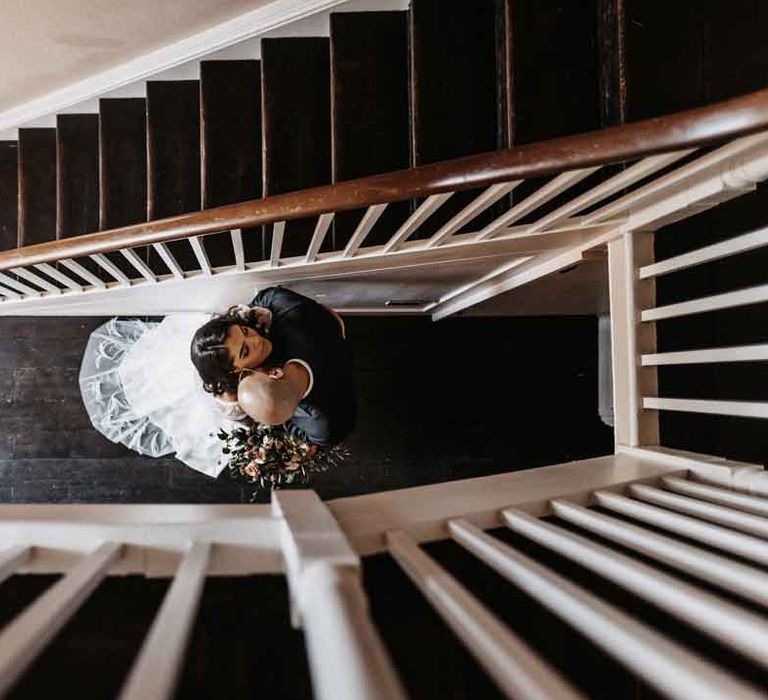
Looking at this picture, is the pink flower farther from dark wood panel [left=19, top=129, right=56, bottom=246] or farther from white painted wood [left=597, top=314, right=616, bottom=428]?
white painted wood [left=597, top=314, right=616, bottom=428]

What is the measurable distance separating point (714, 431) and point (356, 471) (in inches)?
75.7

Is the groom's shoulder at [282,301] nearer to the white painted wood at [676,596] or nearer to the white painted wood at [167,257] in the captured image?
the white painted wood at [167,257]

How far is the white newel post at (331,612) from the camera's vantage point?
547 mm

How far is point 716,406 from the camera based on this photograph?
1.52 m

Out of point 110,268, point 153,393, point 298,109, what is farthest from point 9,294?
point 298,109

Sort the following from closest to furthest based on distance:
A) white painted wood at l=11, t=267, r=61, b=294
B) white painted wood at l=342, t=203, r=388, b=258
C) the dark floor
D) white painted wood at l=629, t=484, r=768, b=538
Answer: white painted wood at l=629, t=484, r=768, b=538 < white painted wood at l=342, t=203, r=388, b=258 < white painted wood at l=11, t=267, r=61, b=294 < the dark floor

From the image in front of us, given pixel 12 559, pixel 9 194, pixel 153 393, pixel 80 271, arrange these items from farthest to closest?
pixel 153 393 < pixel 9 194 < pixel 80 271 < pixel 12 559

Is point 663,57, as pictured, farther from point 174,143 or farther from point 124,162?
point 124,162

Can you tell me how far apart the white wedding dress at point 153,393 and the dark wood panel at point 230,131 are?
1016 millimetres

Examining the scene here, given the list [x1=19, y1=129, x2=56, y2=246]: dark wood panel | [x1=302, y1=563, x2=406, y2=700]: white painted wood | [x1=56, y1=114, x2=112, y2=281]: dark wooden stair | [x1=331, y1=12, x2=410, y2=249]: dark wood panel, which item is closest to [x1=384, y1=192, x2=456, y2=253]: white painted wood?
[x1=331, y1=12, x2=410, y2=249]: dark wood panel

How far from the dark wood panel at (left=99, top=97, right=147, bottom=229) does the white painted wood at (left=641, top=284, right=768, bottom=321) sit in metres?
2.14

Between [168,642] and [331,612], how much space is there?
0.19m

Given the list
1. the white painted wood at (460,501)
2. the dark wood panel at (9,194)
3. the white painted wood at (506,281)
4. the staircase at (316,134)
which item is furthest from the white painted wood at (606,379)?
the dark wood panel at (9,194)

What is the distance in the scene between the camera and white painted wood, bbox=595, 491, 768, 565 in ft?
3.06
